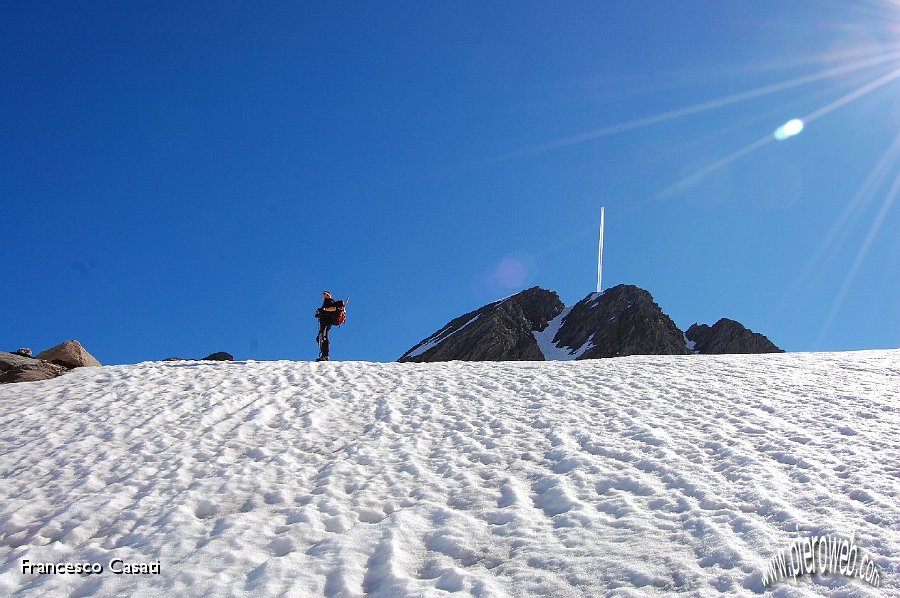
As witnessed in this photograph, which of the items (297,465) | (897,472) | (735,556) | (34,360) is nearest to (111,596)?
(297,465)

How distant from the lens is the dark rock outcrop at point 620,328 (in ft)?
293

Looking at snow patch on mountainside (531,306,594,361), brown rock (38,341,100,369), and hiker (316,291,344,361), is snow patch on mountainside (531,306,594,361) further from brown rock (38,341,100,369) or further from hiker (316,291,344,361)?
brown rock (38,341,100,369)

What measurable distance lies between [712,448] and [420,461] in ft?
12.4

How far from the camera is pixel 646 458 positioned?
6.43 metres

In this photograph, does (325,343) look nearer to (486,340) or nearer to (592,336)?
(486,340)

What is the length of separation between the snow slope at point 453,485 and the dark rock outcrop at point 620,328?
80951 millimetres

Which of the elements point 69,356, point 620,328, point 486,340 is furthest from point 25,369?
point 620,328

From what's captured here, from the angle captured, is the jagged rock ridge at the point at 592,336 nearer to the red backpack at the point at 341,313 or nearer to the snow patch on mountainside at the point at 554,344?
the snow patch on mountainside at the point at 554,344

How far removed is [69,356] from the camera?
14.3m

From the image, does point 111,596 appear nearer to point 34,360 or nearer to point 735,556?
point 735,556

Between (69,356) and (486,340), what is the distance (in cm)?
8219

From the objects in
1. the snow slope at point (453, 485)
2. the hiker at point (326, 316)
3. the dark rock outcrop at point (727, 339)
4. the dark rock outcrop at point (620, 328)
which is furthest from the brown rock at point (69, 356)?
the dark rock outcrop at point (727, 339)

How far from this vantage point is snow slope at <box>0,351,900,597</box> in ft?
13.8

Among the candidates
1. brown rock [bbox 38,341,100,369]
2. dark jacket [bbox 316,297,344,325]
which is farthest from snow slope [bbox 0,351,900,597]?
dark jacket [bbox 316,297,344,325]
